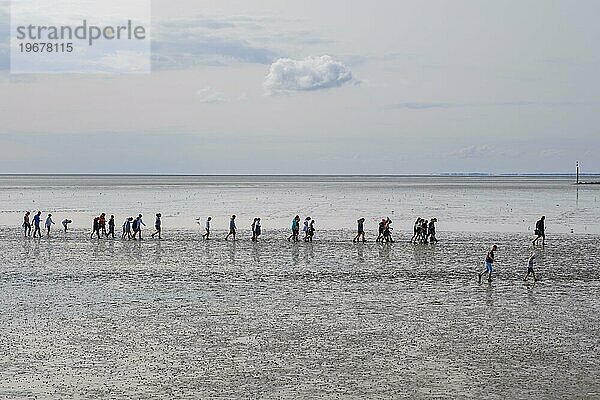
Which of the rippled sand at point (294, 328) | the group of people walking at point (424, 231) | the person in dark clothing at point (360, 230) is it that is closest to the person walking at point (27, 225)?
the rippled sand at point (294, 328)

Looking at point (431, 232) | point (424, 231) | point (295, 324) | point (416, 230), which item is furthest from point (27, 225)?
point (295, 324)

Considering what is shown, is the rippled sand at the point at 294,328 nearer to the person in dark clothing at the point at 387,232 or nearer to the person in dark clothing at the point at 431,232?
the person in dark clothing at the point at 431,232

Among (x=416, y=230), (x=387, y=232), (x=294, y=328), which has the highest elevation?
(x=416, y=230)

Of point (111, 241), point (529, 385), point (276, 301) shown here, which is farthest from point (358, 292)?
point (111, 241)

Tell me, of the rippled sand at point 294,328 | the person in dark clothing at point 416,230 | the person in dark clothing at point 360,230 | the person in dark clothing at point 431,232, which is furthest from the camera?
the person in dark clothing at point 416,230

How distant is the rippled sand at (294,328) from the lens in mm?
14305

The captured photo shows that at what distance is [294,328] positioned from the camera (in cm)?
1881

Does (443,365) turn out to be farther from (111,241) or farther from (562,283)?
(111,241)

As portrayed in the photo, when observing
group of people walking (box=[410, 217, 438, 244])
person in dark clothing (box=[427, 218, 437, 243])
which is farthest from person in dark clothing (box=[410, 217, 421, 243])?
person in dark clothing (box=[427, 218, 437, 243])

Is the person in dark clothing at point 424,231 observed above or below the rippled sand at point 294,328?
above

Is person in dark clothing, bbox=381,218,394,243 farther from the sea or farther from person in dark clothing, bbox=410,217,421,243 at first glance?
the sea

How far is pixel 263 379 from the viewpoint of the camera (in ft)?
47.7

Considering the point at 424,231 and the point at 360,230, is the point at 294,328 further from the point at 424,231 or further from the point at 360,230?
the point at 424,231

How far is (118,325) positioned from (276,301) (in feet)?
16.8
